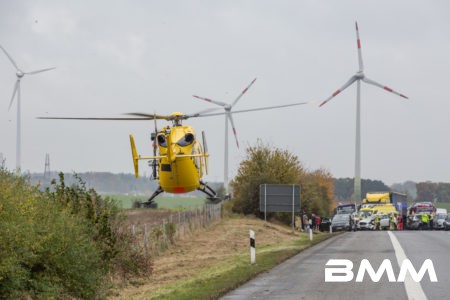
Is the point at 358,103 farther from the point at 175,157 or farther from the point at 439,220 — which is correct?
the point at 175,157

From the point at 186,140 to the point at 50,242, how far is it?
24.3m

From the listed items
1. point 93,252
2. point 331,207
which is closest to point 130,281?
point 93,252

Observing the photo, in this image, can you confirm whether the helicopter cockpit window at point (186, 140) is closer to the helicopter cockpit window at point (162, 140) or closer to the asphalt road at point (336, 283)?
the helicopter cockpit window at point (162, 140)

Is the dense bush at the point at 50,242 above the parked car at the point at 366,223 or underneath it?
above

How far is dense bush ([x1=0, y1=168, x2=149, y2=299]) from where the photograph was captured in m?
16.0

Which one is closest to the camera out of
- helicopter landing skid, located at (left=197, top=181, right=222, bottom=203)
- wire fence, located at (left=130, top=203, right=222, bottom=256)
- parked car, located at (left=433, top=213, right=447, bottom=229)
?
wire fence, located at (left=130, top=203, right=222, bottom=256)

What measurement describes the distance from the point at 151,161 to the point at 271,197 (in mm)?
12177

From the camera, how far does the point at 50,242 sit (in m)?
18.0

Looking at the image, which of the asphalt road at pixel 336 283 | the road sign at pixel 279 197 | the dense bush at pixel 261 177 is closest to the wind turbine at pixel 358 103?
the dense bush at pixel 261 177

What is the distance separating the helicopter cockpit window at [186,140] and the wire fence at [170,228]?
3.48 m

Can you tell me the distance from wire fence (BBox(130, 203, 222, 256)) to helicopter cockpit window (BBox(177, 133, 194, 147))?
11.4 ft

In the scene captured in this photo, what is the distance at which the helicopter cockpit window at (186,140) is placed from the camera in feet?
137

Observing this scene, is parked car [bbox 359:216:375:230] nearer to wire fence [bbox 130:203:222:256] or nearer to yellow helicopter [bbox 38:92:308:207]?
wire fence [bbox 130:203:222:256]

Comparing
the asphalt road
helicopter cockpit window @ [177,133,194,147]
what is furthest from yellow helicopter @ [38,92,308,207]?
the asphalt road
